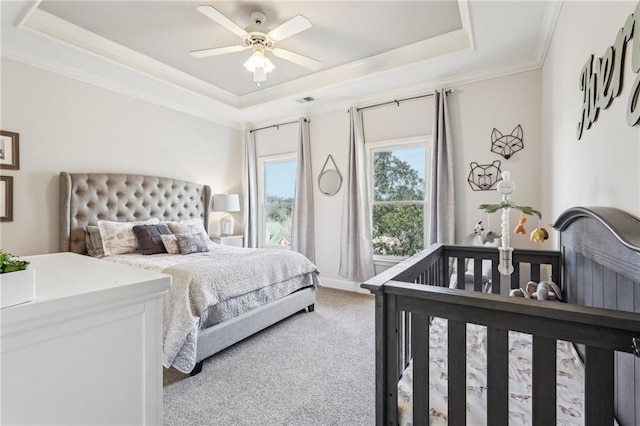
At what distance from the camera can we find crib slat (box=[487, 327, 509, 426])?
0.93m

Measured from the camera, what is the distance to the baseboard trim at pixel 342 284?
13.3ft

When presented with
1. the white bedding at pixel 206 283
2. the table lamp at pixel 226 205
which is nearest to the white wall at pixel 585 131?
the white bedding at pixel 206 283

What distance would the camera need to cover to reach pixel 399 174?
12.7 feet

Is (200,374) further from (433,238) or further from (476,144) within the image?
(476,144)

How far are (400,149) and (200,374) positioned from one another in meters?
3.20

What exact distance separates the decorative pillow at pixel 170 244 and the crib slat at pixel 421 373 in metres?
2.81

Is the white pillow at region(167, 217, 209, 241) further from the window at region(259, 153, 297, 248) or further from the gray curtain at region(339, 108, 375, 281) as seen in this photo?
the gray curtain at region(339, 108, 375, 281)

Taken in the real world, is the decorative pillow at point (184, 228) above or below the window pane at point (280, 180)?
below

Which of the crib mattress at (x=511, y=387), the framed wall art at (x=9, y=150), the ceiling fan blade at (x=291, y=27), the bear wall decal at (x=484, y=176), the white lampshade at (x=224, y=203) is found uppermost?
the ceiling fan blade at (x=291, y=27)

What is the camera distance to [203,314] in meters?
2.13

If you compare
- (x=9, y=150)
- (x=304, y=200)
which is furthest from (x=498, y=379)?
(x=9, y=150)

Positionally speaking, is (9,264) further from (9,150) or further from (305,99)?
(305,99)

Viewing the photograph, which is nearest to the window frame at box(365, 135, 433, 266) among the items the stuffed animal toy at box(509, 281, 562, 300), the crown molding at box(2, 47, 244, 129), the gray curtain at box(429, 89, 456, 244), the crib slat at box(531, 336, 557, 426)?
the gray curtain at box(429, 89, 456, 244)

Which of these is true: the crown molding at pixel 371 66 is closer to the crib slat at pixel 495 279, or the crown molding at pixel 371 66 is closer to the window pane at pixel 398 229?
the window pane at pixel 398 229
